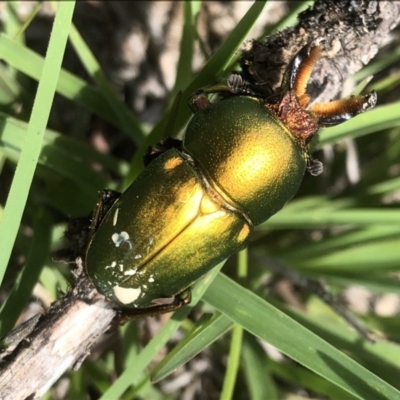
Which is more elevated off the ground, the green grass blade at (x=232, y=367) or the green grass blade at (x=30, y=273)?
the green grass blade at (x=30, y=273)

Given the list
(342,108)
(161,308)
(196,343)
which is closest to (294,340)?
(196,343)

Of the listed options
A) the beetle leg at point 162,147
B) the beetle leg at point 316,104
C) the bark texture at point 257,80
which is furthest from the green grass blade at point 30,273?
the beetle leg at point 316,104

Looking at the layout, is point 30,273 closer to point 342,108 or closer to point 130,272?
point 130,272

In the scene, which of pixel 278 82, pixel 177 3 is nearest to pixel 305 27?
pixel 278 82

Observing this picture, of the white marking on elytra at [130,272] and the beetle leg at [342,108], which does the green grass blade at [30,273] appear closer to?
the white marking on elytra at [130,272]

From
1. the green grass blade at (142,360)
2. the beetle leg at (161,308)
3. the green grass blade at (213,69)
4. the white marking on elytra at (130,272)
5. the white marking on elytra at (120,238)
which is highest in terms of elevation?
the green grass blade at (213,69)

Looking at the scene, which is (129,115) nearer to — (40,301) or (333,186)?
(40,301)

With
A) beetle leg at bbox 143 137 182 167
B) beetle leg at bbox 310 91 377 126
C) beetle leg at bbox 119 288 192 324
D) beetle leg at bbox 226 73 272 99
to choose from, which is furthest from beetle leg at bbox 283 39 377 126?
beetle leg at bbox 119 288 192 324
